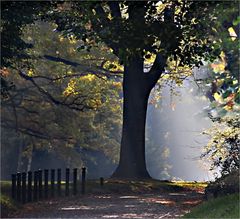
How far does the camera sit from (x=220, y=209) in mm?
12656

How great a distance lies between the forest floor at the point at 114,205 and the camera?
1511cm

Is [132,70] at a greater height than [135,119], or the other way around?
[132,70]

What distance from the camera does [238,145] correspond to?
17750 mm

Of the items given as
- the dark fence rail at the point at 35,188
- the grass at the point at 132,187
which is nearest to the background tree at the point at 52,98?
the grass at the point at 132,187

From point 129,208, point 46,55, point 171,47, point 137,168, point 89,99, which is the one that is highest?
point 46,55

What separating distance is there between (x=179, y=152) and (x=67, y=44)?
7226 cm

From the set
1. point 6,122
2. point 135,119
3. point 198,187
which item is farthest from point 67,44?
point 198,187

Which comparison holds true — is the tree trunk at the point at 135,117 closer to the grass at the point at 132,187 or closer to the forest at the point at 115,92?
the forest at the point at 115,92

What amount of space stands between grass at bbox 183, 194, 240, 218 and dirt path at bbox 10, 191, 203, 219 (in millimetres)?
943

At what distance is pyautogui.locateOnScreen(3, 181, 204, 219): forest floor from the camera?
15.1 meters

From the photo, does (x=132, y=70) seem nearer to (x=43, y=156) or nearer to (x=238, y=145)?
(x=238, y=145)

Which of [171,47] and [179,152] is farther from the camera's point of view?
[179,152]

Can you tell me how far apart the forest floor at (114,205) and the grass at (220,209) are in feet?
3.09

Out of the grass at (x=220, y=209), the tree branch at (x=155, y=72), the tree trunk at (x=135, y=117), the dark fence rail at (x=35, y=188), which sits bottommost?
the grass at (x=220, y=209)
